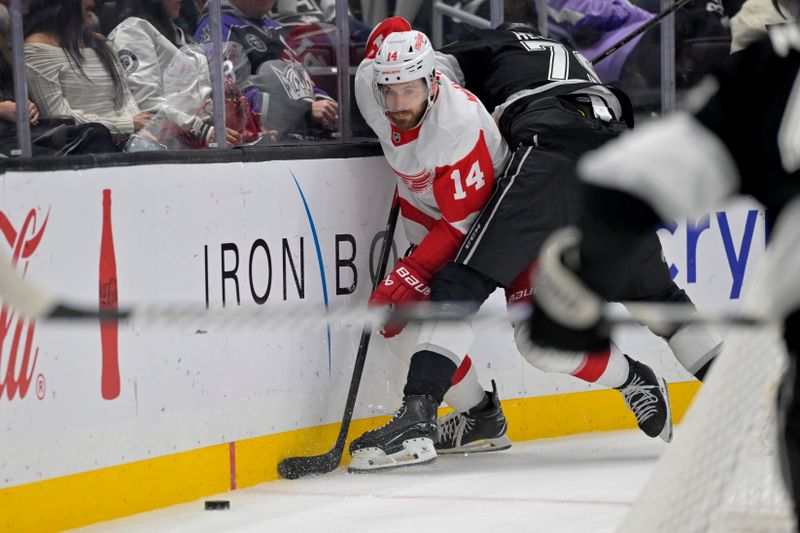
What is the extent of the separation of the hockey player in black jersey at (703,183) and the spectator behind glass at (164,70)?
2463 mm

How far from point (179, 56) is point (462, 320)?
2.48m

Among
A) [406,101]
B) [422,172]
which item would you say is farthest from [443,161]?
[406,101]

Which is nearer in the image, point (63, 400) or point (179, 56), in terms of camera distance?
point (63, 400)

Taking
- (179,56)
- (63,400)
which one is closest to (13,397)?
(63,400)

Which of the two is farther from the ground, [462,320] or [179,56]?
[179,56]

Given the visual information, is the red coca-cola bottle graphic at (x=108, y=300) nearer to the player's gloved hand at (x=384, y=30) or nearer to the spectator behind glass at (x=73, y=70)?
the spectator behind glass at (x=73, y=70)

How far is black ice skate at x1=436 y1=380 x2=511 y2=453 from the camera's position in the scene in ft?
15.9

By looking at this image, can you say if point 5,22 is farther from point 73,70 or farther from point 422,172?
point 422,172

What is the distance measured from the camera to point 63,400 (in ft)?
12.3

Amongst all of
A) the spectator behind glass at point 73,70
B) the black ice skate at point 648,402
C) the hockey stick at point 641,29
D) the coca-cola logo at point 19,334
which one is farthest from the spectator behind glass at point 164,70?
the hockey stick at point 641,29

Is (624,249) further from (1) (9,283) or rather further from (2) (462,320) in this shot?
(1) (9,283)

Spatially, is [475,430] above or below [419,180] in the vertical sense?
below

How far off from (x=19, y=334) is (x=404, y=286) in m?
1.29

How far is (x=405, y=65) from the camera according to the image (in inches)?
175
